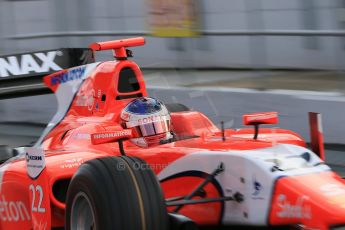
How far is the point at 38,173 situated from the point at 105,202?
90cm

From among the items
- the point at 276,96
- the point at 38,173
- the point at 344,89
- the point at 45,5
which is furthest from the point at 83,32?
the point at 38,173

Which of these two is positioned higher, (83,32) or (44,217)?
(83,32)

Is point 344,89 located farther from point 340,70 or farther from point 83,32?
point 83,32

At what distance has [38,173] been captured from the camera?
208 inches

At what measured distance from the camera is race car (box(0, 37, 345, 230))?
179 inches

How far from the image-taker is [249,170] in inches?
187

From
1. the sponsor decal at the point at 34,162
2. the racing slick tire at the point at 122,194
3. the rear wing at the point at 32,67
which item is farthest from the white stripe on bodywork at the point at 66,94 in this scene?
the racing slick tire at the point at 122,194

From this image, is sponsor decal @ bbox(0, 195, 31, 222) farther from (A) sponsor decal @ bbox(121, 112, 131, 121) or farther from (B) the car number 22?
(A) sponsor decal @ bbox(121, 112, 131, 121)

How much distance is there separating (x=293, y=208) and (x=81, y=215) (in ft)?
4.30

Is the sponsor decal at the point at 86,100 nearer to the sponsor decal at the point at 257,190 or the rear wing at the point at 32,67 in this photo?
the rear wing at the point at 32,67

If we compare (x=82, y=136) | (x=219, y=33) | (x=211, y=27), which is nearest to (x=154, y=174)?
(x=82, y=136)

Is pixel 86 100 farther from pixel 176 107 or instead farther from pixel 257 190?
pixel 257 190

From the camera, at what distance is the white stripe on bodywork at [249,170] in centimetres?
464

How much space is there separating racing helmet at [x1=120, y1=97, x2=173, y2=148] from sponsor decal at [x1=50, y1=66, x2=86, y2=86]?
82 centimetres
